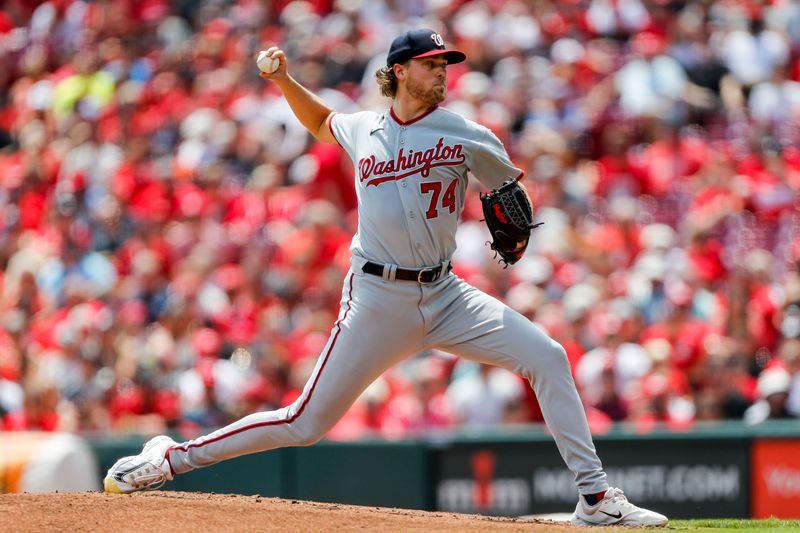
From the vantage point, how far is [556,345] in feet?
17.1

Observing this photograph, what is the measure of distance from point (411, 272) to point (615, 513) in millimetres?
1218

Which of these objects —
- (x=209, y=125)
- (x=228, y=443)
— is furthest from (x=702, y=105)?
(x=228, y=443)

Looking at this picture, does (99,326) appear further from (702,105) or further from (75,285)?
(702,105)

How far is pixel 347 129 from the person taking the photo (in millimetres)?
5445

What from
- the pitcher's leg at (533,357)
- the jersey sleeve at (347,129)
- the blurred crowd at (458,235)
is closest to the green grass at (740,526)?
the pitcher's leg at (533,357)

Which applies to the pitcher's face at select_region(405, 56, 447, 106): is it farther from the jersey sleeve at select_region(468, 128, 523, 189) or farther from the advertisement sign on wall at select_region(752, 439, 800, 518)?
the advertisement sign on wall at select_region(752, 439, 800, 518)

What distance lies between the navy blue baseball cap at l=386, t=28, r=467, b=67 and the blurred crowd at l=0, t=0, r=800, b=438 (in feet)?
11.2

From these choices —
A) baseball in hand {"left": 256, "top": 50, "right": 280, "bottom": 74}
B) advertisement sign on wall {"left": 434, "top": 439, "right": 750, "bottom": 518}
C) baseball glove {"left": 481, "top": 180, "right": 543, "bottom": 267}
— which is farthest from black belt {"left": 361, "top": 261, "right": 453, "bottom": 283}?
advertisement sign on wall {"left": 434, "top": 439, "right": 750, "bottom": 518}

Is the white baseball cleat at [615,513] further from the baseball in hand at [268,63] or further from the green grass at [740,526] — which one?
the baseball in hand at [268,63]

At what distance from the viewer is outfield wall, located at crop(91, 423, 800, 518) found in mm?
7539

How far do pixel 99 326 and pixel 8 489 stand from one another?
2.76 meters

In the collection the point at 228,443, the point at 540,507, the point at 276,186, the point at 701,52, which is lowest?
the point at 540,507

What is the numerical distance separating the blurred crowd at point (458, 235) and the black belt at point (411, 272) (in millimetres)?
3094

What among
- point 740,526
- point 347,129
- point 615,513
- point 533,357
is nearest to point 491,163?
point 347,129
